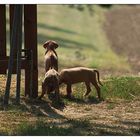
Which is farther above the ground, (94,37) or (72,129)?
(94,37)

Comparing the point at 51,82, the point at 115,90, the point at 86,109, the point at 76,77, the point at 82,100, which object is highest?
the point at 76,77

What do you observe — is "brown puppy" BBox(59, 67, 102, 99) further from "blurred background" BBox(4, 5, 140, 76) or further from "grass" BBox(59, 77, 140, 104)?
"blurred background" BBox(4, 5, 140, 76)

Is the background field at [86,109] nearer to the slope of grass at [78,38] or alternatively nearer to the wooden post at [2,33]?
the slope of grass at [78,38]

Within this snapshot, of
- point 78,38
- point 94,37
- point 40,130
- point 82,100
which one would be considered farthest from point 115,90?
point 94,37

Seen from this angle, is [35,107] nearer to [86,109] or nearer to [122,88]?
[86,109]

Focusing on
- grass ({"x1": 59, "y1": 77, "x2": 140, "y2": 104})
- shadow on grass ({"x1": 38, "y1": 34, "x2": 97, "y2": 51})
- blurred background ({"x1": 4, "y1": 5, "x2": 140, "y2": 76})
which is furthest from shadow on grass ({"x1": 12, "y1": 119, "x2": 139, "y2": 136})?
shadow on grass ({"x1": 38, "y1": 34, "x2": 97, "y2": 51})

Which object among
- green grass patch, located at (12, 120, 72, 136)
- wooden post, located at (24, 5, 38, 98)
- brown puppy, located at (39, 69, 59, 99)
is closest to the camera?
green grass patch, located at (12, 120, 72, 136)

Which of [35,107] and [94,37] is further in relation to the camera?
[94,37]

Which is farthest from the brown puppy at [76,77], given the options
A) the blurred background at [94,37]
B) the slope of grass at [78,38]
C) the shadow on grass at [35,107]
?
the slope of grass at [78,38]

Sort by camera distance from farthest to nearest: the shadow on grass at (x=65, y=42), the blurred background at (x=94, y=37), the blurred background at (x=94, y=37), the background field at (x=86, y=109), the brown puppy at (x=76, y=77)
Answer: the shadow on grass at (x=65, y=42)
the blurred background at (x=94, y=37)
the blurred background at (x=94, y=37)
the brown puppy at (x=76, y=77)
the background field at (x=86, y=109)

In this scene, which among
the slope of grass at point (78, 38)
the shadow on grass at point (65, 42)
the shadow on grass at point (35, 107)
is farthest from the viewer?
the shadow on grass at point (65, 42)

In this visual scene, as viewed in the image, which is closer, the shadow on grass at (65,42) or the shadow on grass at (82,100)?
the shadow on grass at (82,100)

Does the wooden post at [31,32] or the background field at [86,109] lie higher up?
the wooden post at [31,32]

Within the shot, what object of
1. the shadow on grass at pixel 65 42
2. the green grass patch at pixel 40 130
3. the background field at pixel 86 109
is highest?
the shadow on grass at pixel 65 42
